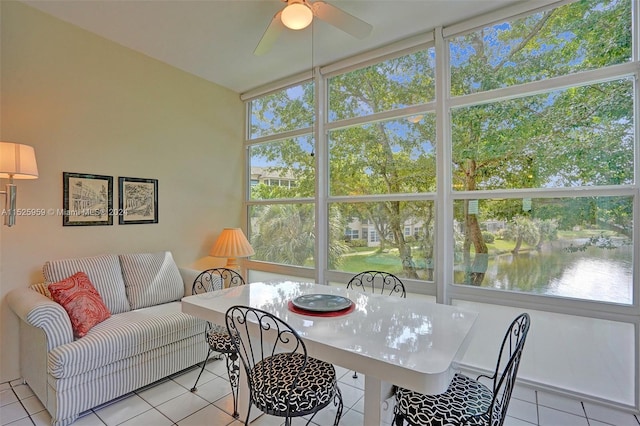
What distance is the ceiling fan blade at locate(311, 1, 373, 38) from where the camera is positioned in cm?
204

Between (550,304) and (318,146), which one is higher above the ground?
(318,146)

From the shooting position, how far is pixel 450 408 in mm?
1405

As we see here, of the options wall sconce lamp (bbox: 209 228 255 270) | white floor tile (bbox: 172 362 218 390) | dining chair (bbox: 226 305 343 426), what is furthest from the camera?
wall sconce lamp (bbox: 209 228 255 270)

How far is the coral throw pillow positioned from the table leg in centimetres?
202

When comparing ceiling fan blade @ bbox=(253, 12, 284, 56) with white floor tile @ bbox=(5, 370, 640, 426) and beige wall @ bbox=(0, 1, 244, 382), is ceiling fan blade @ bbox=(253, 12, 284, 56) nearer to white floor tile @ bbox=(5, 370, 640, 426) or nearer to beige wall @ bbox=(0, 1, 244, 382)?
beige wall @ bbox=(0, 1, 244, 382)

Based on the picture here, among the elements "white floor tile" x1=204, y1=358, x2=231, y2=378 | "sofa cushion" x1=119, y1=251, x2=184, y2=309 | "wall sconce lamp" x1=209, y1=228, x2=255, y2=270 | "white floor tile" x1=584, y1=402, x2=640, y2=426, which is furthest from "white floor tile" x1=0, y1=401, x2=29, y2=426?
"white floor tile" x1=584, y1=402, x2=640, y2=426

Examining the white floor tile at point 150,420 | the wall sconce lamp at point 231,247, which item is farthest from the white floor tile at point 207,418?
the wall sconce lamp at point 231,247

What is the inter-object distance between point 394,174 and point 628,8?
6.55 feet

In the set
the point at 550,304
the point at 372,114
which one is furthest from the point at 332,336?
the point at 372,114

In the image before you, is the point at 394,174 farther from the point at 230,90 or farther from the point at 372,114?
the point at 230,90

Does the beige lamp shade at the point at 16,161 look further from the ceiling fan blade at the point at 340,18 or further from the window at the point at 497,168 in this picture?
the window at the point at 497,168

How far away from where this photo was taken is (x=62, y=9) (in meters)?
2.63

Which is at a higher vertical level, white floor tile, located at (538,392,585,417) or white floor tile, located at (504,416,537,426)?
white floor tile, located at (538,392,585,417)

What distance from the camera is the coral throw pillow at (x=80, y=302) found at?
2.24m
